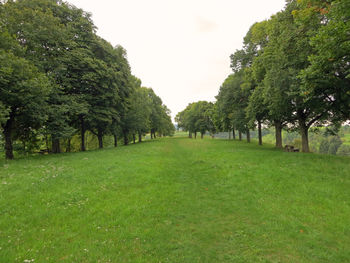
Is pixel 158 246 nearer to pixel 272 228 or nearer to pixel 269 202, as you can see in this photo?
pixel 272 228

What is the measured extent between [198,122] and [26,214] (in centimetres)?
6448

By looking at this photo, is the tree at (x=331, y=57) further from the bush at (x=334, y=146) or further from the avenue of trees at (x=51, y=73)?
the bush at (x=334, y=146)

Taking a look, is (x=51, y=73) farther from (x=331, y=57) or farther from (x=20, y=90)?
(x=331, y=57)

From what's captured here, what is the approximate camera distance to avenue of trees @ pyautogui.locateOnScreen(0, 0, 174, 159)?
1712cm

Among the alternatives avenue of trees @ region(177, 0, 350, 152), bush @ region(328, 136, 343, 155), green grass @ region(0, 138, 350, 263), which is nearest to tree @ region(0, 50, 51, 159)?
green grass @ region(0, 138, 350, 263)

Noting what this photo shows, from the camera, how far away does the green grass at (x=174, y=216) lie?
5715 mm

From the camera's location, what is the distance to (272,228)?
716cm

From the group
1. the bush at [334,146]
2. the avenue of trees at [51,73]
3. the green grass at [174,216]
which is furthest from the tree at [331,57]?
Result: the bush at [334,146]

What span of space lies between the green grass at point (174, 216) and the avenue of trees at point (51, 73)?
7843mm

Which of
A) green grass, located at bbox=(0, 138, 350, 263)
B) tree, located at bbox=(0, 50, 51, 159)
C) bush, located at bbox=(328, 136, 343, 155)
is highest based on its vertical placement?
tree, located at bbox=(0, 50, 51, 159)

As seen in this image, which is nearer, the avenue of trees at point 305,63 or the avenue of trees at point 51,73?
the avenue of trees at point 305,63

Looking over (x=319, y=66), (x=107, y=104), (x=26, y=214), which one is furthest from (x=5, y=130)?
(x=319, y=66)

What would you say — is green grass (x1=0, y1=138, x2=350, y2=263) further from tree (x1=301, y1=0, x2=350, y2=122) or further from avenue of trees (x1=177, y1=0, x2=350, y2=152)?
avenue of trees (x1=177, y1=0, x2=350, y2=152)

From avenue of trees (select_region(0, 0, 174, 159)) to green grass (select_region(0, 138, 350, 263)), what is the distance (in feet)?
25.7
